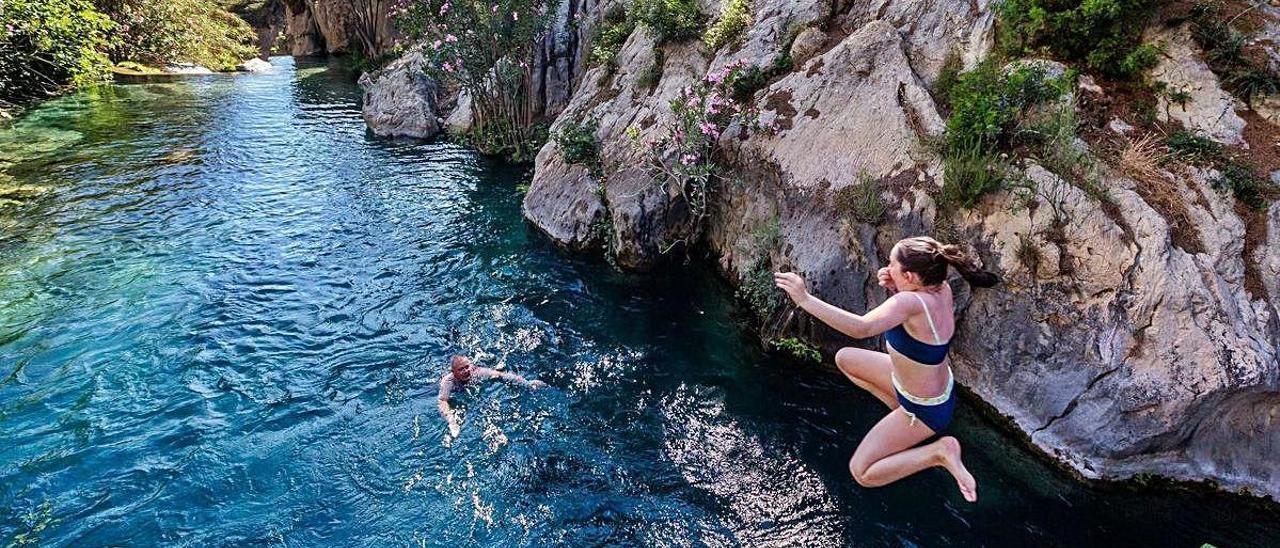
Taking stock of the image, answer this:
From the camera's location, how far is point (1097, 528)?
7508 millimetres

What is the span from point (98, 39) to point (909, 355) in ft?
110

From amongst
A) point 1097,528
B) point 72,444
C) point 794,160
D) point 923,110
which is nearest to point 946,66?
point 923,110

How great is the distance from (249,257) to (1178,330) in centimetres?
1701

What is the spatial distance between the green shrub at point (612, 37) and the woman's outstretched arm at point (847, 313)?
15.3 m

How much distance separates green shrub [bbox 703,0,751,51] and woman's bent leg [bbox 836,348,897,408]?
419 inches

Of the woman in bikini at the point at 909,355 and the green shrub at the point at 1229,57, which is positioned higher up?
the green shrub at the point at 1229,57

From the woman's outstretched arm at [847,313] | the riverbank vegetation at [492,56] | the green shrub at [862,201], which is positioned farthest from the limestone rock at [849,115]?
the riverbank vegetation at [492,56]

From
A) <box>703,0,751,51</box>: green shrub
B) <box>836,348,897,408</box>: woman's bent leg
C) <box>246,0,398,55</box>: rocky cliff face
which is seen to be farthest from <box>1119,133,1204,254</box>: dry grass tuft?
<box>246,0,398,55</box>: rocky cliff face

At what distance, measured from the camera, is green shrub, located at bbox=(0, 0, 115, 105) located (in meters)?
21.1

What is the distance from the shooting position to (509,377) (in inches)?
400

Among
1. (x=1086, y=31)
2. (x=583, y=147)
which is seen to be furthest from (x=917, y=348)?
(x=583, y=147)

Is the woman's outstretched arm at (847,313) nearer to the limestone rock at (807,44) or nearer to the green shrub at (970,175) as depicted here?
the green shrub at (970,175)

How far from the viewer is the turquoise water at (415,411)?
7.45 m

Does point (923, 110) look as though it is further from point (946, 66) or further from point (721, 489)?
point (721, 489)
